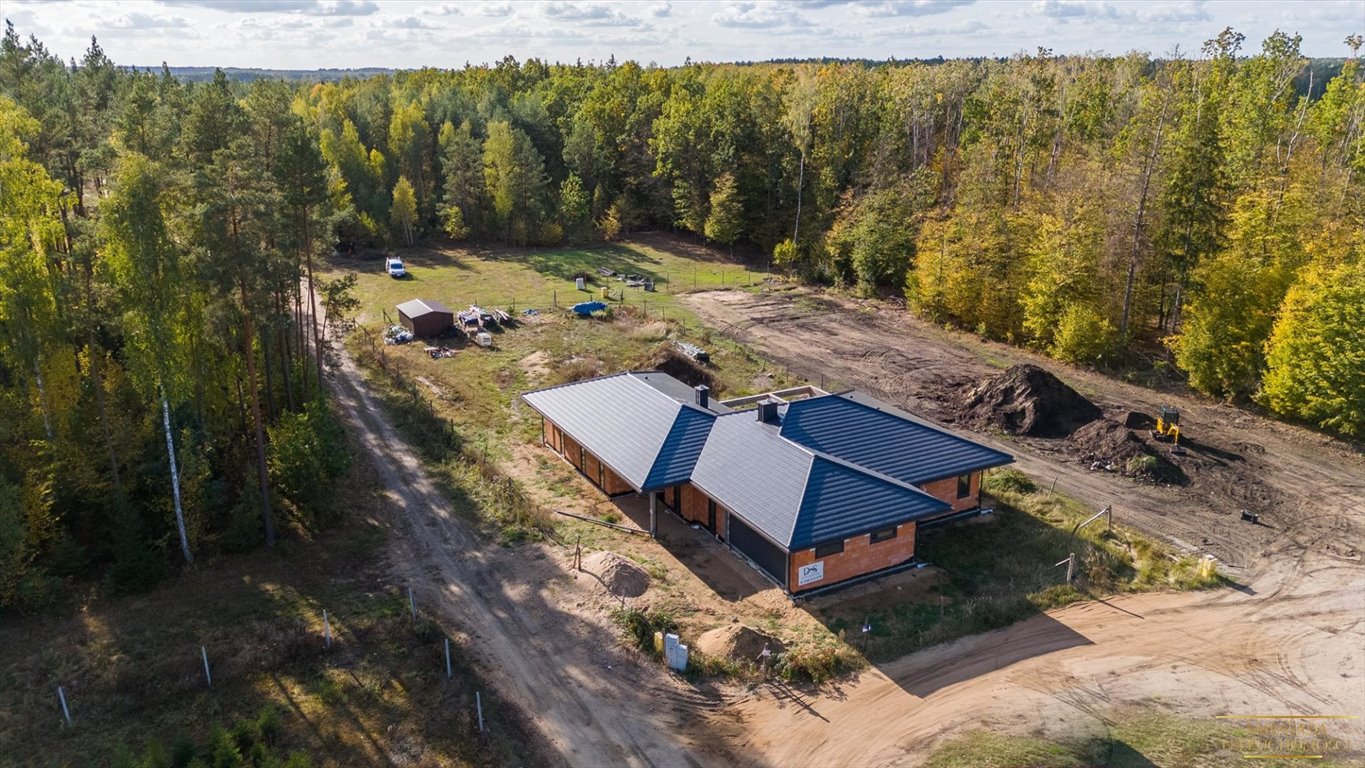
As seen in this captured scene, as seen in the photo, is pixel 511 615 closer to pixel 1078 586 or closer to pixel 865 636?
pixel 865 636

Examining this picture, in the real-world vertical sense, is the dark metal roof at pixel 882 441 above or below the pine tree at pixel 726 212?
below

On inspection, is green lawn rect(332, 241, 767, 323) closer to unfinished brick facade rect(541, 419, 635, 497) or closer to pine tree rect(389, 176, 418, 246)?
pine tree rect(389, 176, 418, 246)

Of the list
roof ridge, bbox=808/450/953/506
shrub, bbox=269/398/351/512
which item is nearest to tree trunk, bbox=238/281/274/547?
shrub, bbox=269/398/351/512

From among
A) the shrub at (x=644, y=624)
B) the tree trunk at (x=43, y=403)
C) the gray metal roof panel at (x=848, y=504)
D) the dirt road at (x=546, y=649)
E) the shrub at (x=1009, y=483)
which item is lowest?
the dirt road at (x=546, y=649)

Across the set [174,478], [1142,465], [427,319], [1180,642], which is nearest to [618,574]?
[174,478]

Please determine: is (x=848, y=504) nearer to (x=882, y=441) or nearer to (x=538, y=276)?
(x=882, y=441)

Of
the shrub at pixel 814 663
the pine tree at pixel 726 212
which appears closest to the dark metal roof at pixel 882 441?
the shrub at pixel 814 663

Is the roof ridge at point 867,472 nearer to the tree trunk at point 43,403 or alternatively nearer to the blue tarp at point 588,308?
the tree trunk at point 43,403
